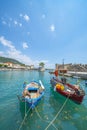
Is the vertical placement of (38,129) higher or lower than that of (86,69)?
lower

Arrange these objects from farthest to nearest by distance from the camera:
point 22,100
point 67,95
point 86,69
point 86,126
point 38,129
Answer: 1. point 86,69
2. point 67,95
3. point 22,100
4. point 86,126
5. point 38,129

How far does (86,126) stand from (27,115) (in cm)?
555

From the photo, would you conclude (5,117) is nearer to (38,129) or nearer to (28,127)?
(28,127)

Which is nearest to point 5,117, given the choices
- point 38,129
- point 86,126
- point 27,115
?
point 27,115

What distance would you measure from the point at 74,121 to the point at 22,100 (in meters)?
5.63

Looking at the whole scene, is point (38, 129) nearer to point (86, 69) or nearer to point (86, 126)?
point (86, 126)

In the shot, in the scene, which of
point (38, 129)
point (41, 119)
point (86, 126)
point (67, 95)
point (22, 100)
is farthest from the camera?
point (67, 95)

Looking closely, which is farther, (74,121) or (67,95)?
(67,95)

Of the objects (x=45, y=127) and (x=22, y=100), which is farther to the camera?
(x=22, y=100)

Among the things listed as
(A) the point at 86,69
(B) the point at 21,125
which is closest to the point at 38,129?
(B) the point at 21,125

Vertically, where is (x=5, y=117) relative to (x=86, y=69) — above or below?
below

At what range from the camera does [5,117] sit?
10609 millimetres

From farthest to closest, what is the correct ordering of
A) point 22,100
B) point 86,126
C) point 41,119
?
1. point 22,100
2. point 41,119
3. point 86,126

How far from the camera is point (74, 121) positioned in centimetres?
1050
